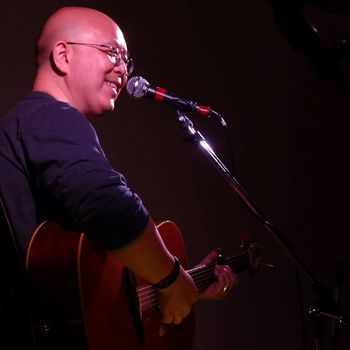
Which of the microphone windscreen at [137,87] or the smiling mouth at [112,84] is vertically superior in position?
the smiling mouth at [112,84]

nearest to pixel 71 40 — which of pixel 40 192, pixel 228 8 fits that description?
pixel 40 192

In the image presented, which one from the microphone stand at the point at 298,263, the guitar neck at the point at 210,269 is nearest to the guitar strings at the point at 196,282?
the guitar neck at the point at 210,269

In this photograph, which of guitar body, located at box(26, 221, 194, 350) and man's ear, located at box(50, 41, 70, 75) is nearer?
guitar body, located at box(26, 221, 194, 350)

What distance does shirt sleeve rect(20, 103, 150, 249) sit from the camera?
114cm

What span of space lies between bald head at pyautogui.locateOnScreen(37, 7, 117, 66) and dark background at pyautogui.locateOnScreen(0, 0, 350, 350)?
917 mm

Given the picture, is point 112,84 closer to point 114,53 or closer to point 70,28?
point 114,53

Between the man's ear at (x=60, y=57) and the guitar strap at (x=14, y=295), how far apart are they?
46 centimetres

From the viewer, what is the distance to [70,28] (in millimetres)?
1505

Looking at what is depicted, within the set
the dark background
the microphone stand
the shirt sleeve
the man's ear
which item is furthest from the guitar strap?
the dark background

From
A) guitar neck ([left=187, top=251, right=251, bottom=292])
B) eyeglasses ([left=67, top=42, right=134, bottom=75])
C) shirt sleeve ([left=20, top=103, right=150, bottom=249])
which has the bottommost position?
guitar neck ([left=187, top=251, right=251, bottom=292])

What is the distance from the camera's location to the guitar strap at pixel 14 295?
1.24m

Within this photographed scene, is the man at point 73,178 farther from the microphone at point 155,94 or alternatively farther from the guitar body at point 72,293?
the microphone at point 155,94

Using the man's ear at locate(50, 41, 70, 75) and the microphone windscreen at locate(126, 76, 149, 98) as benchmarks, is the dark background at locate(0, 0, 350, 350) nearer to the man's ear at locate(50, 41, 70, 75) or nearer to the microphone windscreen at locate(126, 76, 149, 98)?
the microphone windscreen at locate(126, 76, 149, 98)

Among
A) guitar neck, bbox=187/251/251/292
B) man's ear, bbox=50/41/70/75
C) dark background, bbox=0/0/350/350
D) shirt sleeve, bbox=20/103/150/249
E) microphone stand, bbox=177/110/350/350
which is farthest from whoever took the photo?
dark background, bbox=0/0/350/350
